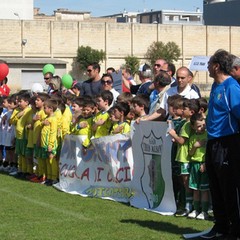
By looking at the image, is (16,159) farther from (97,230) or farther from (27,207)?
(97,230)

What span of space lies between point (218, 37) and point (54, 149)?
82.4 metres

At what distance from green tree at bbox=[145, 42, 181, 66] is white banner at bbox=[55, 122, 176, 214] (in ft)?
245

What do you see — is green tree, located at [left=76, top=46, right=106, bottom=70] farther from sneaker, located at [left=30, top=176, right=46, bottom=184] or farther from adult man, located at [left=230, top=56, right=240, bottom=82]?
adult man, located at [left=230, top=56, right=240, bottom=82]

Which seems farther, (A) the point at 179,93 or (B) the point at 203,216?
(A) the point at 179,93

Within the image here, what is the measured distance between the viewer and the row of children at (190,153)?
9.68 m

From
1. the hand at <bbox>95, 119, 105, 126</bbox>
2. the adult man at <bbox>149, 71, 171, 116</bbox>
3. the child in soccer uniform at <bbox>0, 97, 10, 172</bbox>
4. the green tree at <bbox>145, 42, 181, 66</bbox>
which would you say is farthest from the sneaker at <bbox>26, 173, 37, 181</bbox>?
the green tree at <bbox>145, 42, 181, 66</bbox>

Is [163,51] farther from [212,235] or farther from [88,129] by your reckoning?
[212,235]

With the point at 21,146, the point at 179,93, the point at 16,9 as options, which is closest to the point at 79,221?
the point at 179,93

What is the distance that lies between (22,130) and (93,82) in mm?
1836

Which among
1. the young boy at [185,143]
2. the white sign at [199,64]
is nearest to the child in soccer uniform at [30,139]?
the white sign at [199,64]

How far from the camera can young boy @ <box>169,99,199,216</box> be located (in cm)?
981

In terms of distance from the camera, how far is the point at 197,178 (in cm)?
977

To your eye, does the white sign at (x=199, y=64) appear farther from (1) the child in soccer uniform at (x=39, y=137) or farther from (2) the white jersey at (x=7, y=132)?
(2) the white jersey at (x=7, y=132)

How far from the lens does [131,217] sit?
388 inches
